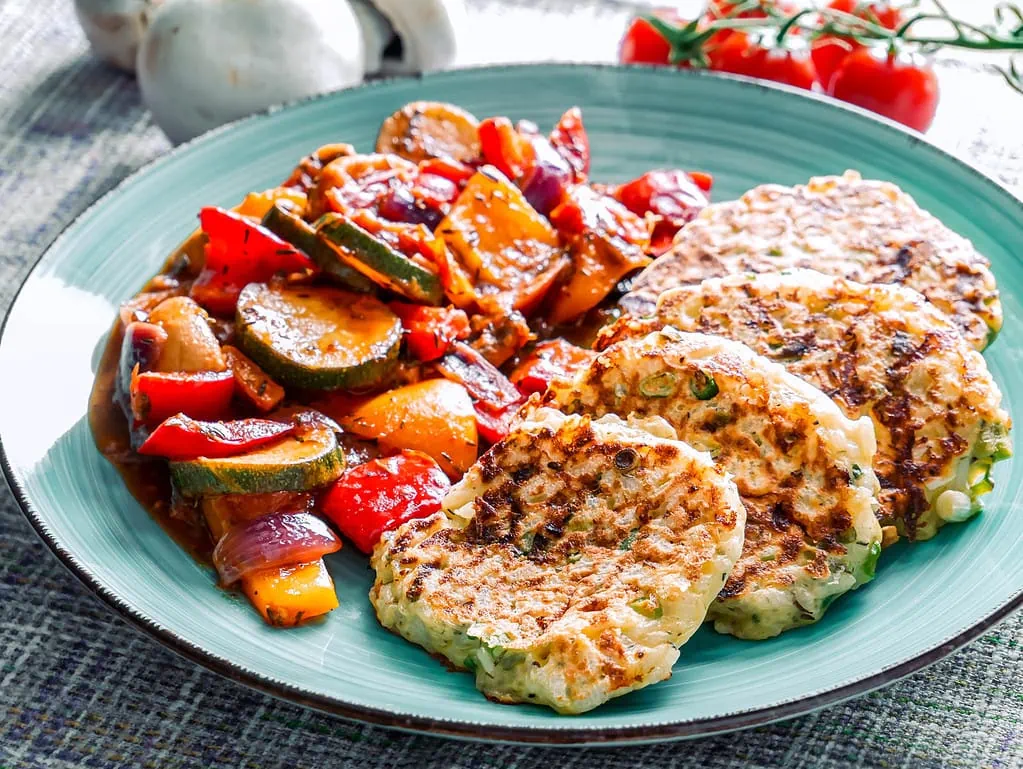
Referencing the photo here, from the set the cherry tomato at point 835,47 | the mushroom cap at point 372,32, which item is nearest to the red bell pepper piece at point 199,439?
the mushroom cap at point 372,32

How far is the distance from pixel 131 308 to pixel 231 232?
52cm

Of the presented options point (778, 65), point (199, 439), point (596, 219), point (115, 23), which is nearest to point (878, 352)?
point (596, 219)

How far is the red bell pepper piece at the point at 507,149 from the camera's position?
4.98 m

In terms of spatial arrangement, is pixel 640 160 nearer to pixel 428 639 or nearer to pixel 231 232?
pixel 231 232

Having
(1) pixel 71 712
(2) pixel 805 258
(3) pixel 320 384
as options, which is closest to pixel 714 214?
(2) pixel 805 258

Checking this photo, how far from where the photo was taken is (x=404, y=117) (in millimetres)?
5246

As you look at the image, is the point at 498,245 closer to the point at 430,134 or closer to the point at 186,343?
the point at 430,134

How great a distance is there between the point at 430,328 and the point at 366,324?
0.24m

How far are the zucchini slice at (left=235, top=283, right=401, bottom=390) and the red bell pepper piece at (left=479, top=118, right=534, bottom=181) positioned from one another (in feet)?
3.39

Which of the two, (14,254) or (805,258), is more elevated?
(805,258)

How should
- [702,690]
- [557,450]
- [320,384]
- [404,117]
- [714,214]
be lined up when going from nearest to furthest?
1. [702,690]
2. [557,450]
3. [320,384]
4. [714,214]
5. [404,117]

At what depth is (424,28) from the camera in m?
6.49

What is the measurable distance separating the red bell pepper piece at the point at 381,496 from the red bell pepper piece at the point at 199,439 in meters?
0.32

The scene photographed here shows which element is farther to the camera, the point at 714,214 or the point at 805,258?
the point at 714,214
